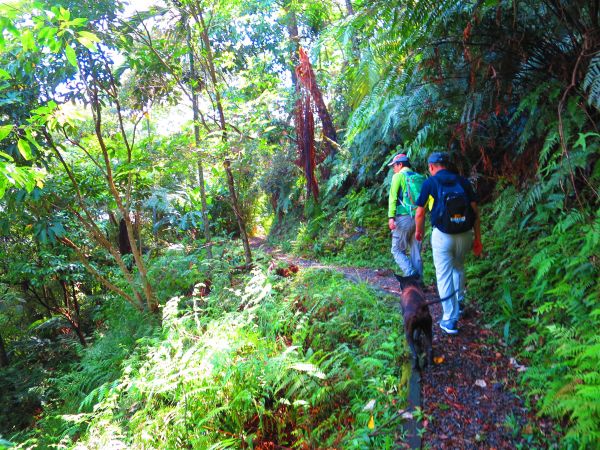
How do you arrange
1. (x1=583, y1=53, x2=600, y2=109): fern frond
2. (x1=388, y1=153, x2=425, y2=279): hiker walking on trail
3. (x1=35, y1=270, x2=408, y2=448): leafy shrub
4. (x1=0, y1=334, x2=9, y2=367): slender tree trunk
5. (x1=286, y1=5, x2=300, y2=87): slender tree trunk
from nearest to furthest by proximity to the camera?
(x1=35, y1=270, x2=408, y2=448): leafy shrub, (x1=583, y1=53, x2=600, y2=109): fern frond, (x1=388, y1=153, x2=425, y2=279): hiker walking on trail, (x1=0, y1=334, x2=9, y2=367): slender tree trunk, (x1=286, y1=5, x2=300, y2=87): slender tree trunk

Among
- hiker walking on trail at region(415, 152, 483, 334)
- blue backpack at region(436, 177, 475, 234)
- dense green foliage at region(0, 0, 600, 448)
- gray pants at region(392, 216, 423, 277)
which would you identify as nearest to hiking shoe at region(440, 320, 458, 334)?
hiker walking on trail at region(415, 152, 483, 334)

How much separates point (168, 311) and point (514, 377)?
3790mm

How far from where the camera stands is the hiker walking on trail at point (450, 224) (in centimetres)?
335

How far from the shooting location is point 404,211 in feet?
14.9

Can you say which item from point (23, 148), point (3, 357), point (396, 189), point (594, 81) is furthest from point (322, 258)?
point (3, 357)

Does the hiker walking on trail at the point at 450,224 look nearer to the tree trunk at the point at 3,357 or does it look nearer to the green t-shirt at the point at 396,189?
the green t-shirt at the point at 396,189

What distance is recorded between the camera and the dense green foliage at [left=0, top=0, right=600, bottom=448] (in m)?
2.89

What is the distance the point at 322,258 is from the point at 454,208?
535 centimetres

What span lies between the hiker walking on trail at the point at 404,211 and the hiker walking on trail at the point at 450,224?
691 mm

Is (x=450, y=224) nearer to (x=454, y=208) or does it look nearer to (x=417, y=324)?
(x=454, y=208)

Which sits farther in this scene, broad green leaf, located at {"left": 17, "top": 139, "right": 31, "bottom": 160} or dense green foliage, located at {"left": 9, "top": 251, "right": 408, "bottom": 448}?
dense green foliage, located at {"left": 9, "top": 251, "right": 408, "bottom": 448}

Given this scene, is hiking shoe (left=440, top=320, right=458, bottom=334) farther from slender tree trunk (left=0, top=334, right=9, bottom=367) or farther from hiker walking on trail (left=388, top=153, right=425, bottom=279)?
slender tree trunk (left=0, top=334, right=9, bottom=367)

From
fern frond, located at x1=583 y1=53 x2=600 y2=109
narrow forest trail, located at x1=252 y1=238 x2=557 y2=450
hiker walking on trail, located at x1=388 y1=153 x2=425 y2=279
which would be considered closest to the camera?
narrow forest trail, located at x1=252 y1=238 x2=557 y2=450

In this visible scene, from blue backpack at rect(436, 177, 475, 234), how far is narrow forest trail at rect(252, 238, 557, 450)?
1.05m
